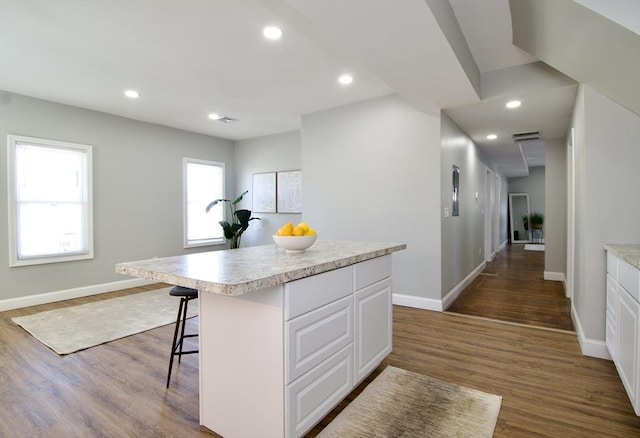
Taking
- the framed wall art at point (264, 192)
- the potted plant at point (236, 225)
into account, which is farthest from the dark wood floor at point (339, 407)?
the framed wall art at point (264, 192)

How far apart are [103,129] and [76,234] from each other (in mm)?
1549

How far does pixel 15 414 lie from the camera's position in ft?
6.45

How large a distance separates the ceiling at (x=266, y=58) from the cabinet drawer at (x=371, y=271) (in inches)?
58.7

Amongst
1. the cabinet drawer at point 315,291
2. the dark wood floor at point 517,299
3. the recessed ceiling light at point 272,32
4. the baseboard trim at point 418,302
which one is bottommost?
the dark wood floor at point 517,299

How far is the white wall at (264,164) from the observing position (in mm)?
5965

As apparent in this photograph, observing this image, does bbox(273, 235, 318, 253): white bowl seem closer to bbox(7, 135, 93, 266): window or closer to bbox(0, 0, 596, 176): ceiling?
bbox(0, 0, 596, 176): ceiling

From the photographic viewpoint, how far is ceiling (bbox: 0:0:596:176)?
225 cm

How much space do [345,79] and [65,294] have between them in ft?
14.9

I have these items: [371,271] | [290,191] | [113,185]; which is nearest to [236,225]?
[290,191]

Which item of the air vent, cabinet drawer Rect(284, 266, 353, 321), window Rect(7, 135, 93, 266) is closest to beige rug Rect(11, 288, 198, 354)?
window Rect(7, 135, 93, 266)

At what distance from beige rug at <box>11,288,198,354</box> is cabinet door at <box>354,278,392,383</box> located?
2350mm

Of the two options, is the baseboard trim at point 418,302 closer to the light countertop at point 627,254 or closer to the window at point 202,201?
the light countertop at point 627,254

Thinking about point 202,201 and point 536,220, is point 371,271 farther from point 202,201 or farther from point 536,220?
point 536,220

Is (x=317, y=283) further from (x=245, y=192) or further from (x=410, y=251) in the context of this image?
(x=245, y=192)
